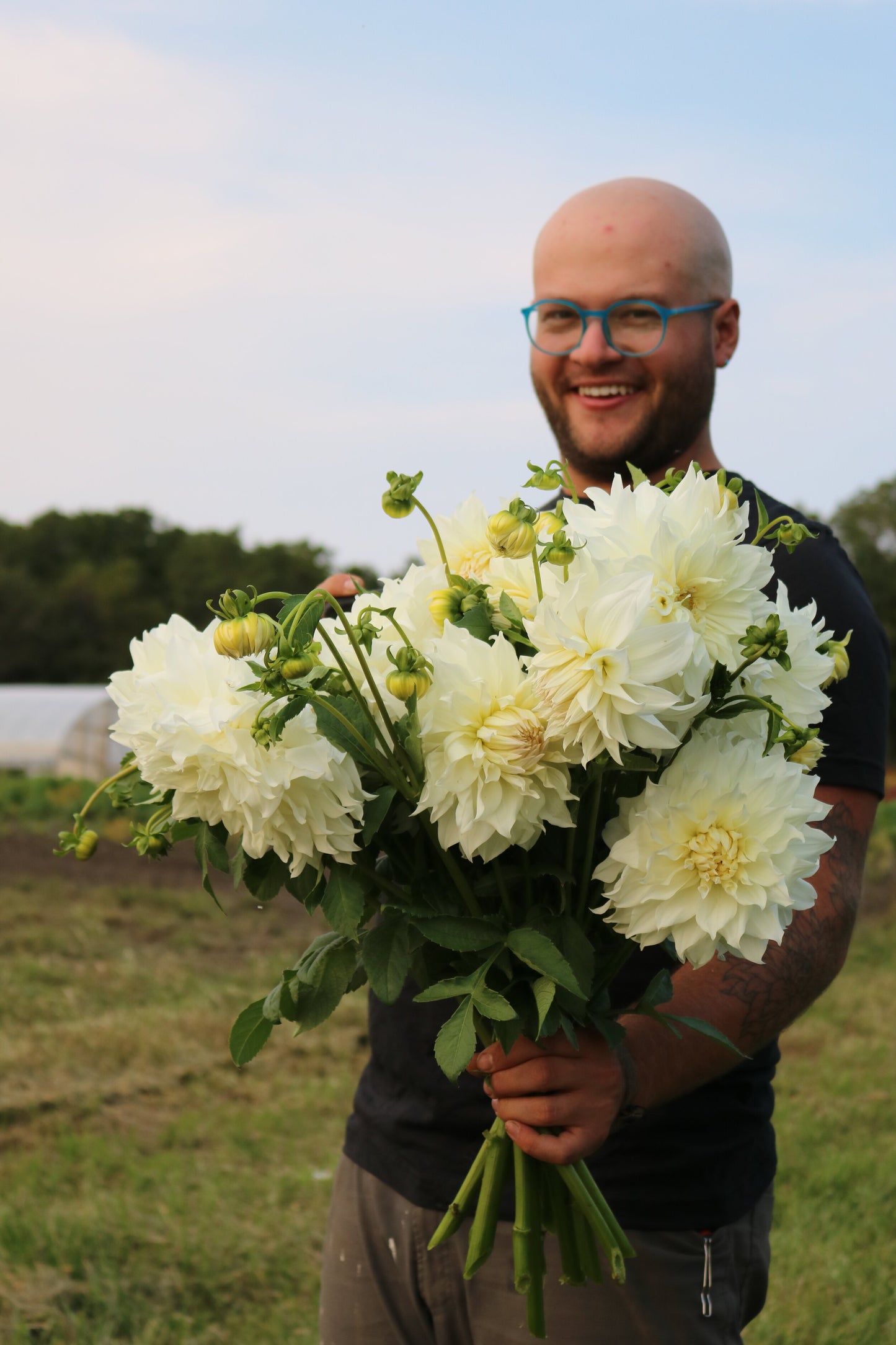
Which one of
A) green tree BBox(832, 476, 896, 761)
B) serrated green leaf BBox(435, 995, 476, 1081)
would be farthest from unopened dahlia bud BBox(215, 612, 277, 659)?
green tree BBox(832, 476, 896, 761)

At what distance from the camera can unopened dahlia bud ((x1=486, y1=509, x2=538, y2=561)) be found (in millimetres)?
1243

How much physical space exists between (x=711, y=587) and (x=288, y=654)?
415 millimetres

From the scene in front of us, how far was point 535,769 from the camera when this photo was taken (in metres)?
1.18

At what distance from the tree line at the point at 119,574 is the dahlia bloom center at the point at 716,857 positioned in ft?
103

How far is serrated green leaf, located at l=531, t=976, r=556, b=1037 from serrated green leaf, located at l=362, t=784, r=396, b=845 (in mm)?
235

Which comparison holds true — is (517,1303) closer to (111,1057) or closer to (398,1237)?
(398,1237)

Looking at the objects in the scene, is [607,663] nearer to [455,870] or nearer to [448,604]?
[448,604]

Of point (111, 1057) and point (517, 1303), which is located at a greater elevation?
point (517, 1303)

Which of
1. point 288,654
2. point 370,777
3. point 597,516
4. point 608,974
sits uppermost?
point 597,516

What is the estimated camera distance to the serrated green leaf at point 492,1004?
125 cm

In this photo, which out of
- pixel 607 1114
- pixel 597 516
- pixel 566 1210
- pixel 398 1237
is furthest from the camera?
pixel 398 1237

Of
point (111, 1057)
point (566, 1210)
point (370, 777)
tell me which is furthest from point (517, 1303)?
point (111, 1057)

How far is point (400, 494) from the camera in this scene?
3.99 feet

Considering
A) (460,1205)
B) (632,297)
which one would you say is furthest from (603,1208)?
(632,297)
